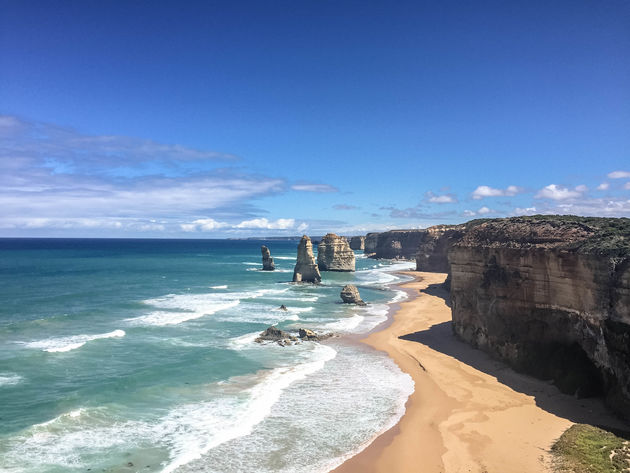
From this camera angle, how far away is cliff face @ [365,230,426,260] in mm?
126062

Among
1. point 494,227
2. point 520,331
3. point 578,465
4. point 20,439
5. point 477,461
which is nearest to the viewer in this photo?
point 578,465

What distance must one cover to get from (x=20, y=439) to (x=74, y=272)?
70.3 metres

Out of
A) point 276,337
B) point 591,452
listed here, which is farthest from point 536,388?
point 276,337

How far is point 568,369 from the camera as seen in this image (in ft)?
62.7

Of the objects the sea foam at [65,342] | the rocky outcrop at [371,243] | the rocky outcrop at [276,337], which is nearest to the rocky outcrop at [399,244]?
the rocky outcrop at [371,243]

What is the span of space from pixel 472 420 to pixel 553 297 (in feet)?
24.2

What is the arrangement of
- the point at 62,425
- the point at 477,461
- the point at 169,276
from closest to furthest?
the point at 477,461, the point at 62,425, the point at 169,276

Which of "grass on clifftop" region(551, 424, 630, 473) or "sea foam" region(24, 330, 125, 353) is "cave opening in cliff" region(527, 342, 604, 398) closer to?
"grass on clifftop" region(551, 424, 630, 473)

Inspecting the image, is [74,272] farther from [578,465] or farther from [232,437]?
[578,465]

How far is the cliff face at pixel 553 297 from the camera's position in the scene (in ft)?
54.4

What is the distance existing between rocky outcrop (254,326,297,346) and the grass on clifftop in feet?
62.9

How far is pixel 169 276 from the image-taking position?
253ft

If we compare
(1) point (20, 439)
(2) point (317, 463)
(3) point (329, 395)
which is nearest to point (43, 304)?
(1) point (20, 439)

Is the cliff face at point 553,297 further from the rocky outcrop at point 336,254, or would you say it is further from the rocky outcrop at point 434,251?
the rocky outcrop at point 336,254
